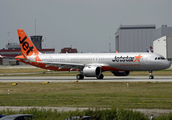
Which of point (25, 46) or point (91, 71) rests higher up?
point (25, 46)

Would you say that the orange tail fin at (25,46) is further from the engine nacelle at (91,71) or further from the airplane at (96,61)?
the engine nacelle at (91,71)

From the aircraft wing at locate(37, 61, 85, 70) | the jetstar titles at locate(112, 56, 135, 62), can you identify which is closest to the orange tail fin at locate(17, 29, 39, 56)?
the aircraft wing at locate(37, 61, 85, 70)

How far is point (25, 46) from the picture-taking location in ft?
202

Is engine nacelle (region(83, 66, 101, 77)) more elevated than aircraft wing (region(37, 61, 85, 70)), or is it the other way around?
aircraft wing (region(37, 61, 85, 70))

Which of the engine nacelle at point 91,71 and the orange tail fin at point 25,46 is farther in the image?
the orange tail fin at point 25,46

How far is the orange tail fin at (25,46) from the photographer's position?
61344mm

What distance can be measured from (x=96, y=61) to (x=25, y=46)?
1654 cm

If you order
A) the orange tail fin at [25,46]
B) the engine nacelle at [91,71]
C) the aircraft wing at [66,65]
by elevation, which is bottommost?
the engine nacelle at [91,71]

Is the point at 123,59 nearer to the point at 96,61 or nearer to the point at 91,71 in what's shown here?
the point at 96,61

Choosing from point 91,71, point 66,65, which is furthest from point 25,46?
point 91,71

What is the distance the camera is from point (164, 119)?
1633 centimetres

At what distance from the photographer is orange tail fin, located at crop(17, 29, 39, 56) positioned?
61.3 meters

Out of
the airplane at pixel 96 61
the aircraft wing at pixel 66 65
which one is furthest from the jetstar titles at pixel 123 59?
the aircraft wing at pixel 66 65

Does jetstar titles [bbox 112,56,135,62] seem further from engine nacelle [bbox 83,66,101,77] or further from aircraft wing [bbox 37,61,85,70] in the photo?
aircraft wing [bbox 37,61,85,70]
